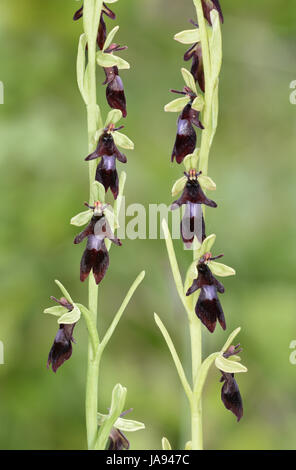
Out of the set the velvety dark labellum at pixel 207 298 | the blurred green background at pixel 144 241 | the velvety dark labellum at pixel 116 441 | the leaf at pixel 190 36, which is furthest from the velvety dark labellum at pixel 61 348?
the leaf at pixel 190 36

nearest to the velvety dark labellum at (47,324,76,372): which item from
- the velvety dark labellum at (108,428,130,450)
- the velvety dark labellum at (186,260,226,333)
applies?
the velvety dark labellum at (108,428,130,450)

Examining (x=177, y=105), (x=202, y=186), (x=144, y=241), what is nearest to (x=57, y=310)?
(x=202, y=186)

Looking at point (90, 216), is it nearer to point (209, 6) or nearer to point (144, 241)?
point (209, 6)

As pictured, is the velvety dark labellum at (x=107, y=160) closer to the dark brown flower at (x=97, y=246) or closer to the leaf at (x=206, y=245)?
the dark brown flower at (x=97, y=246)

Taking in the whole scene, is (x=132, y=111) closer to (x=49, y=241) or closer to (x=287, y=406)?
(x=49, y=241)

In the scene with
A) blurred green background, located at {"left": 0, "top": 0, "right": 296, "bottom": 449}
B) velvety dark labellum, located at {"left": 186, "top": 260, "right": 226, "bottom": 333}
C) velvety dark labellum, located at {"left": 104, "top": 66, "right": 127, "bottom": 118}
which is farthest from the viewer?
blurred green background, located at {"left": 0, "top": 0, "right": 296, "bottom": 449}

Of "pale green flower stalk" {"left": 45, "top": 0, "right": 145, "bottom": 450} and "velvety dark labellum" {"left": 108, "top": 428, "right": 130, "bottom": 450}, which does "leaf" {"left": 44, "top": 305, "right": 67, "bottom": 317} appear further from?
"velvety dark labellum" {"left": 108, "top": 428, "right": 130, "bottom": 450}
